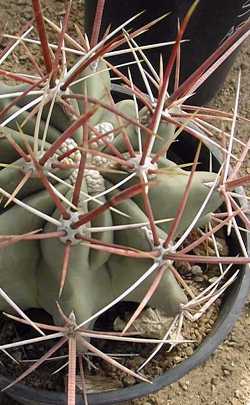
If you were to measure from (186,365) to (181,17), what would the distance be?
0.66 meters

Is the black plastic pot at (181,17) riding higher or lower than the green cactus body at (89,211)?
higher

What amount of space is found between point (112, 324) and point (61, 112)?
0.32 m

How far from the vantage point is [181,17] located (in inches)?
52.1

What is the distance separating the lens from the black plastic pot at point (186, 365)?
934 mm

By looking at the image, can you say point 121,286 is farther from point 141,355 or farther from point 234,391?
point 234,391

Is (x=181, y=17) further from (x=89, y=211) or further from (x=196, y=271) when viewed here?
(x=89, y=211)

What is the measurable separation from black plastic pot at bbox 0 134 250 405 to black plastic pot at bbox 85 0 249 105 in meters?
0.36

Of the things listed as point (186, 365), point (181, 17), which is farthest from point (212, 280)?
point (181, 17)

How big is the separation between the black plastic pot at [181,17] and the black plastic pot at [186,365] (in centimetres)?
36

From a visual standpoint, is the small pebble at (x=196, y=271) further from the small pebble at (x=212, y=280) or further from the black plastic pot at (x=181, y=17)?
the black plastic pot at (x=181, y=17)

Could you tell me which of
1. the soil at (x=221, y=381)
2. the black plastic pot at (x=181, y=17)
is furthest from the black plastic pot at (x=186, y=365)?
the black plastic pot at (x=181, y=17)

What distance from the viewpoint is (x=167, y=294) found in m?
0.85

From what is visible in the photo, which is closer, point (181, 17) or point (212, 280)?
point (212, 280)

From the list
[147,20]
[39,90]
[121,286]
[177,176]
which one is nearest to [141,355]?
[121,286]
